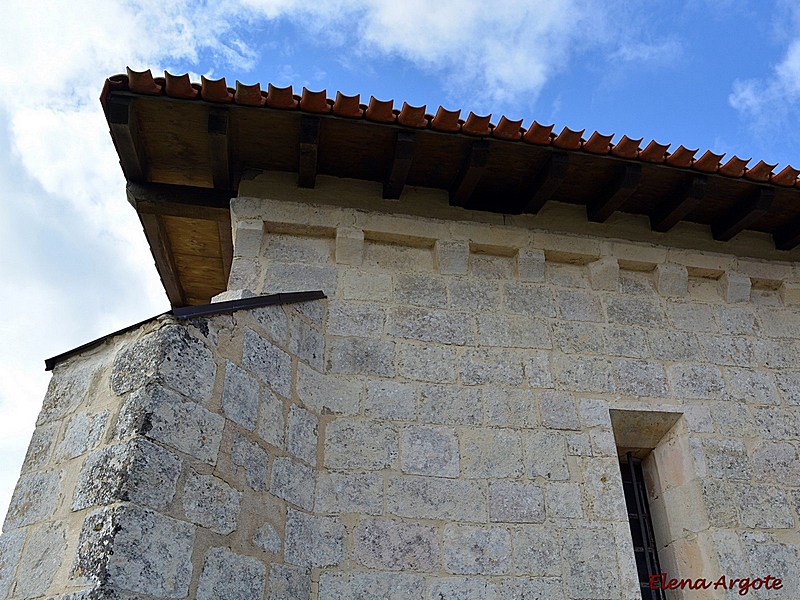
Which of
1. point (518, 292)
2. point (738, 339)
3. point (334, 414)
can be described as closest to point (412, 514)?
point (334, 414)

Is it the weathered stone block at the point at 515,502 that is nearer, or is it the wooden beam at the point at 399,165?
the weathered stone block at the point at 515,502

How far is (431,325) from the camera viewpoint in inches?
140

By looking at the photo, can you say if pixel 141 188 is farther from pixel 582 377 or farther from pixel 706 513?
pixel 706 513

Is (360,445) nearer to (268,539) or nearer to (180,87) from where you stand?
(268,539)

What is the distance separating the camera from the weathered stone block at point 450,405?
Result: 3266mm

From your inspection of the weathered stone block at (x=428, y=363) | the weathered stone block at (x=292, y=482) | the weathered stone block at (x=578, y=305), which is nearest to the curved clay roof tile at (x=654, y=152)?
the weathered stone block at (x=578, y=305)

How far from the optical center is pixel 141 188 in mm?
3885

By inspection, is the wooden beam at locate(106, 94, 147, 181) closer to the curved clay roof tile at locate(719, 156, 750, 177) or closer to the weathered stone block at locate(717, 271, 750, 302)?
the curved clay roof tile at locate(719, 156, 750, 177)

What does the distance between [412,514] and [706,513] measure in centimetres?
155

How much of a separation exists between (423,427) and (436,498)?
0.36 m

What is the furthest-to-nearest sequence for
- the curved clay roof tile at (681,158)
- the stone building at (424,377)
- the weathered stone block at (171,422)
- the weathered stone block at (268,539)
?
1. the curved clay roof tile at (681,158)
2. the weathered stone block at (268,539)
3. the stone building at (424,377)
4. the weathered stone block at (171,422)

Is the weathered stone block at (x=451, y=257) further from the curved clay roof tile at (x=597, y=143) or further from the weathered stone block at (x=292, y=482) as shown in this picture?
the weathered stone block at (x=292, y=482)

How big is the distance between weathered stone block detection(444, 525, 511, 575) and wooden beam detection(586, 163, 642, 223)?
82.4 inches

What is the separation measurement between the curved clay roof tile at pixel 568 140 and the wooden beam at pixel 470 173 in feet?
1.33
